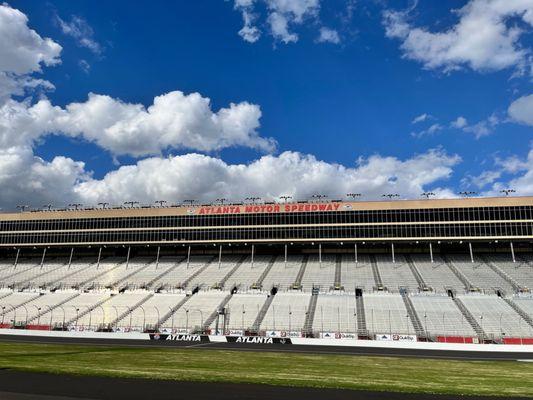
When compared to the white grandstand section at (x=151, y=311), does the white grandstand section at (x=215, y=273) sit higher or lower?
higher

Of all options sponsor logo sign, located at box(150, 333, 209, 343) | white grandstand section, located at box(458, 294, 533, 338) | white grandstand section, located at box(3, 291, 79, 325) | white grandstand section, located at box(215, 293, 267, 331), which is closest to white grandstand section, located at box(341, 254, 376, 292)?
white grandstand section, located at box(215, 293, 267, 331)

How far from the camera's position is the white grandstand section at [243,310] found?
67.2 m

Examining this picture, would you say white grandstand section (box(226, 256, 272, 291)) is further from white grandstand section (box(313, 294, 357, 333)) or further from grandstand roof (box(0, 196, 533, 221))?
white grandstand section (box(313, 294, 357, 333))

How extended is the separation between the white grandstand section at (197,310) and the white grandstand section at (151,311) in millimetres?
1568

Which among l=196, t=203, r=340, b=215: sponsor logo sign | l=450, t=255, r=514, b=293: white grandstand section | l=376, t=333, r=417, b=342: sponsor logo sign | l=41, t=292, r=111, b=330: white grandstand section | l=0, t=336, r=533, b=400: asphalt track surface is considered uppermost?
l=196, t=203, r=340, b=215: sponsor logo sign

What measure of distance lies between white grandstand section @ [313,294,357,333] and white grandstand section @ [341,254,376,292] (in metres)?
4.08

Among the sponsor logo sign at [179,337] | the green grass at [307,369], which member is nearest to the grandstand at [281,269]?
the sponsor logo sign at [179,337]

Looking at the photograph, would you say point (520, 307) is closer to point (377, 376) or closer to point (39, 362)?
point (377, 376)

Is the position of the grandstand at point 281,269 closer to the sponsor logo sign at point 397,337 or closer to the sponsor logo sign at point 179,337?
the sponsor logo sign at point 397,337

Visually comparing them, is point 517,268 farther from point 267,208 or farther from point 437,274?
point 267,208

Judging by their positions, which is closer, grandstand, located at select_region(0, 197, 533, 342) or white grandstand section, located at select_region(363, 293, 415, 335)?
white grandstand section, located at select_region(363, 293, 415, 335)

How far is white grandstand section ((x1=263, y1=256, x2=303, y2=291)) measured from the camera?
267 feet

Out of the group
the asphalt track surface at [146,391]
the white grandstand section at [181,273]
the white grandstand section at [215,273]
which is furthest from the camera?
the white grandstand section at [181,273]

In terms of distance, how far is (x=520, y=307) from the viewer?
65500mm
